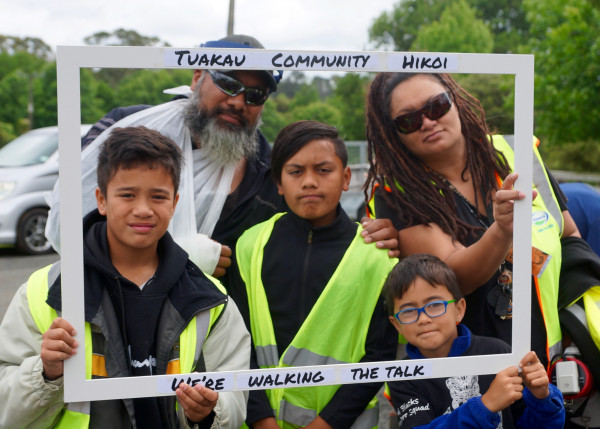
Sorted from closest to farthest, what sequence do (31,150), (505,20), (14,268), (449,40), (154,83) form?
(154,83) < (14,268) < (31,150) < (449,40) < (505,20)

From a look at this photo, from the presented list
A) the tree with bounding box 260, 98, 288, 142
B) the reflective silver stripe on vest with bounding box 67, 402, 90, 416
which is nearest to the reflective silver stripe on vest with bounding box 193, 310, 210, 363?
the reflective silver stripe on vest with bounding box 67, 402, 90, 416

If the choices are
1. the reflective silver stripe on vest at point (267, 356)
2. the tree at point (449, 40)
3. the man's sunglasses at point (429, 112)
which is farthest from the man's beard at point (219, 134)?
the tree at point (449, 40)

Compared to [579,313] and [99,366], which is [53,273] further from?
[579,313]

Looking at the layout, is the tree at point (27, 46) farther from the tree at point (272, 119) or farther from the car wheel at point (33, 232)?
the tree at point (272, 119)

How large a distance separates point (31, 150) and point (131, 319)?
8.25 metres

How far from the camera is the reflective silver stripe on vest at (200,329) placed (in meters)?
2.18

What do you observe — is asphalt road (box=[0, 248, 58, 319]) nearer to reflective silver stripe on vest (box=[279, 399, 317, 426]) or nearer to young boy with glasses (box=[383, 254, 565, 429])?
reflective silver stripe on vest (box=[279, 399, 317, 426])

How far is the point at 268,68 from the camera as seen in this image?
209 cm

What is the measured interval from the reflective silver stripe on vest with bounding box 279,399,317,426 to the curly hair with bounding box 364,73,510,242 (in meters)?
0.74

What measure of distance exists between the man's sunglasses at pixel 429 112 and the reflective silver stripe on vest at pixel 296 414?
1.04 m

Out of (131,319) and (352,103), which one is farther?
(352,103)

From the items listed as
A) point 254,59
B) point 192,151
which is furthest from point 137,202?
point 254,59

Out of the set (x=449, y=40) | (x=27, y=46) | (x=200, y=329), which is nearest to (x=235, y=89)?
(x=200, y=329)

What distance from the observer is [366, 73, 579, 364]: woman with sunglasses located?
2406mm
